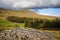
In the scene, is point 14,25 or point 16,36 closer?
point 16,36

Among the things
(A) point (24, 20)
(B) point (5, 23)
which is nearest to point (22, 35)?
(A) point (24, 20)

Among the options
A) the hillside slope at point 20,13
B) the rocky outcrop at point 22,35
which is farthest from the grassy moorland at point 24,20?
the rocky outcrop at point 22,35

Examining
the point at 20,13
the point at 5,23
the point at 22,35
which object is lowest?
the point at 22,35

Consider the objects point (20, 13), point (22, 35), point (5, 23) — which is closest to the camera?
point (22, 35)

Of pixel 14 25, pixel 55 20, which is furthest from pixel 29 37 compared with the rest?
pixel 55 20

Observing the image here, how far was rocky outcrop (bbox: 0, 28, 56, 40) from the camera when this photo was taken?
6618 mm

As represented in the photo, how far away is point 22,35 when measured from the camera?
6.66m

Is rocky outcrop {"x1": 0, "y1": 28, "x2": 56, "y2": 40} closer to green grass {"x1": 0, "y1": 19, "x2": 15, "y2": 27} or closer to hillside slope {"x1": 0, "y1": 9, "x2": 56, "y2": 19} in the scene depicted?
green grass {"x1": 0, "y1": 19, "x2": 15, "y2": 27}

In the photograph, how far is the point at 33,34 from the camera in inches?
265

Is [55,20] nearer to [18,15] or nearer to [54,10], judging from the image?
[54,10]

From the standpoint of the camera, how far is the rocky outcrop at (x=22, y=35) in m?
6.62

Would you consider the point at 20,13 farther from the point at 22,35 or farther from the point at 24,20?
the point at 22,35

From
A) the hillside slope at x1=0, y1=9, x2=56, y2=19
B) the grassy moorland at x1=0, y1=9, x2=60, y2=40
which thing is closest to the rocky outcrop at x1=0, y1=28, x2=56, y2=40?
the grassy moorland at x1=0, y1=9, x2=60, y2=40

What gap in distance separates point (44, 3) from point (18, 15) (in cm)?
104
